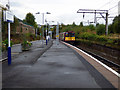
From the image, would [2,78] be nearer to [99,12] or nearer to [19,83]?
[19,83]

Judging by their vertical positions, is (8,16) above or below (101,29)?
below

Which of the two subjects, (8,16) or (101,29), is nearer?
(8,16)

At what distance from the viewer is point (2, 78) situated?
6438 millimetres

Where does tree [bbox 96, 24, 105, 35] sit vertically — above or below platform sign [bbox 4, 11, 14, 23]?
above

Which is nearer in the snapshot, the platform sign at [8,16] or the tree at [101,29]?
the platform sign at [8,16]

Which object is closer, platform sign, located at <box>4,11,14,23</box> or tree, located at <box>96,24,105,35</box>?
platform sign, located at <box>4,11,14,23</box>

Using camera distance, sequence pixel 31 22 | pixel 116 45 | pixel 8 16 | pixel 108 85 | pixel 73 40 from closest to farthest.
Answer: pixel 108 85 → pixel 8 16 → pixel 116 45 → pixel 73 40 → pixel 31 22


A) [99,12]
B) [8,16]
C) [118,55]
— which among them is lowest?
[118,55]

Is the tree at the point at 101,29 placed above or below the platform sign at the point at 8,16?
above

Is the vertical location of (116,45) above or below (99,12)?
below

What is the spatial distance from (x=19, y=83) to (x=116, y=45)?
56.5 ft

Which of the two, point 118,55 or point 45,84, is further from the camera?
point 118,55

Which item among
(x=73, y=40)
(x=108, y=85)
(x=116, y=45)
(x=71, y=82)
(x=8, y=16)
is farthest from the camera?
(x=73, y=40)

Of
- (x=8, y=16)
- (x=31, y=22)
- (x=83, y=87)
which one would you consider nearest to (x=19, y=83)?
(x=83, y=87)
